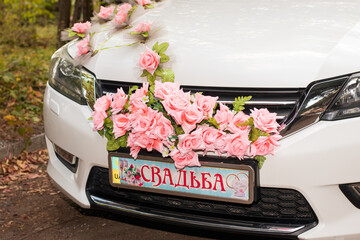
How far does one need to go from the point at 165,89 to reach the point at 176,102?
0.09 m

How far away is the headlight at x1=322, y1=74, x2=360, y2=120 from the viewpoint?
8.09 feet

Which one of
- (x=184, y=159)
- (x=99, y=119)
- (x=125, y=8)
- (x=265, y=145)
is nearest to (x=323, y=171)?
(x=265, y=145)

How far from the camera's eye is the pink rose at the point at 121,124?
106 inches

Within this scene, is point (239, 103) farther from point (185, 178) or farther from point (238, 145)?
point (185, 178)

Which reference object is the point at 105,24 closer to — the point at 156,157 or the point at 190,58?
the point at 190,58

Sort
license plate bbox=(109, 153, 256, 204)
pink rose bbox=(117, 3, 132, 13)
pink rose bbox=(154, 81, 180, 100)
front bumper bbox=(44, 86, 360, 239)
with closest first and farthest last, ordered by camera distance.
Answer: front bumper bbox=(44, 86, 360, 239), license plate bbox=(109, 153, 256, 204), pink rose bbox=(154, 81, 180, 100), pink rose bbox=(117, 3, 132, 13)

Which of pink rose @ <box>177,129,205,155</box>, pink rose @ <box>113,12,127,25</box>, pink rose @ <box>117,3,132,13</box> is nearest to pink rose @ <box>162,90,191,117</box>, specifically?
pink rose @ <box>177,129,205,155</box>

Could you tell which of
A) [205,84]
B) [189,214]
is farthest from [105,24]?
[189,214]

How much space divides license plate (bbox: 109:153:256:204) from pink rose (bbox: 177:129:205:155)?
0.08m

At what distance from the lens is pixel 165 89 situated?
103 inches

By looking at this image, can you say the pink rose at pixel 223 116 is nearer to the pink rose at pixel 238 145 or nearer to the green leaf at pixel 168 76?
the pink rose at pixel 238 145

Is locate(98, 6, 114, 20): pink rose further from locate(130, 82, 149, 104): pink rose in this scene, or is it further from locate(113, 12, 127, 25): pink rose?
locate(130, 82, 149, 104): pink rose

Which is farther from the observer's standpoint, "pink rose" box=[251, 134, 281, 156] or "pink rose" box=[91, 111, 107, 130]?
"pink rose" box=[91, 111, 107, 130]

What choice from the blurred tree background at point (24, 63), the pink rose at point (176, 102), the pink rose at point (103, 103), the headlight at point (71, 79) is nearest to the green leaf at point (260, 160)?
the pink rose at point (176, 102)
